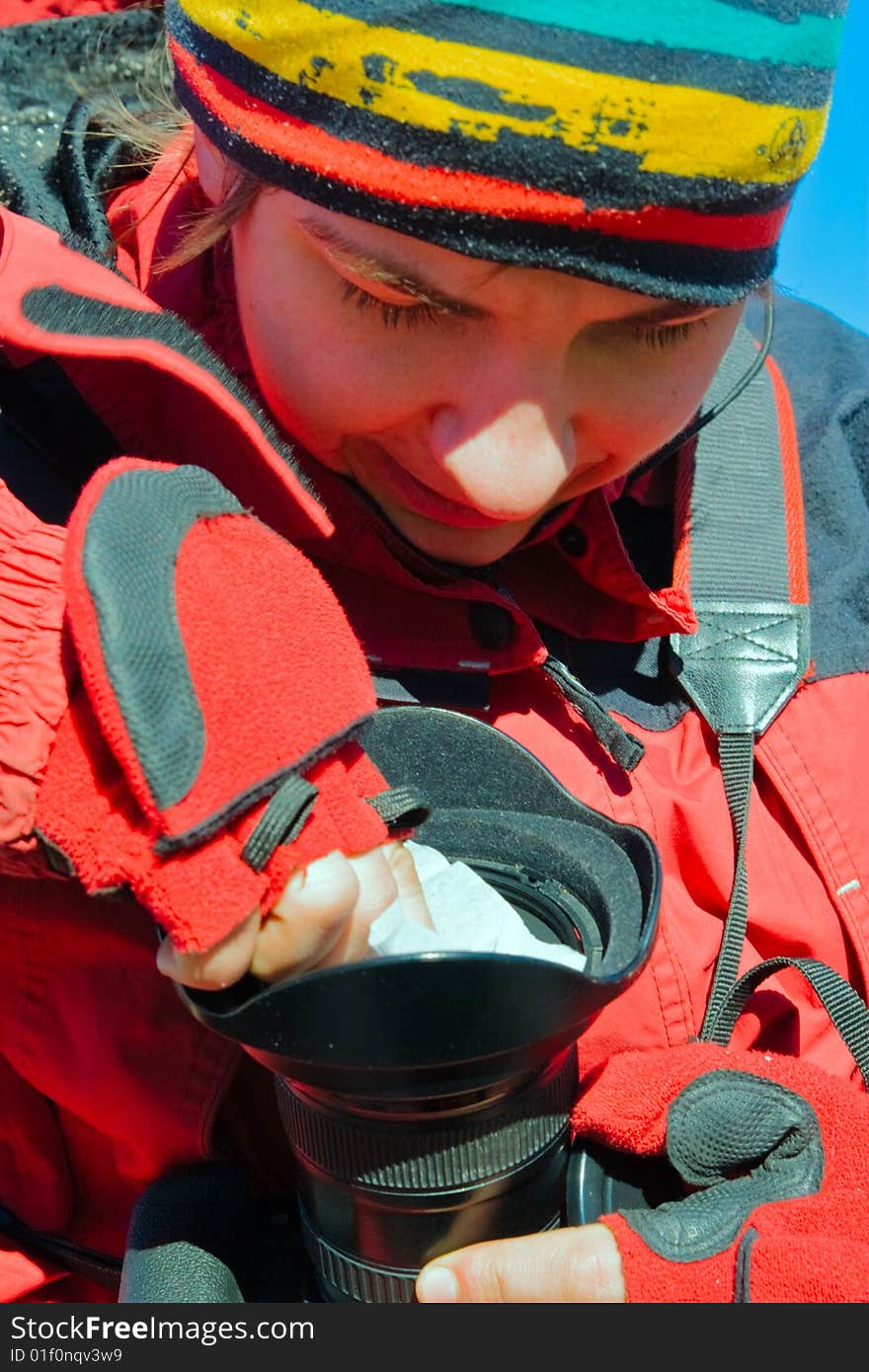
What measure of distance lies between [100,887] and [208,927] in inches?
2.1

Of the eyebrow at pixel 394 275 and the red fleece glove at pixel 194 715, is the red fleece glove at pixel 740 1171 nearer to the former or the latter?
the red fleece glove at pixel 194 715

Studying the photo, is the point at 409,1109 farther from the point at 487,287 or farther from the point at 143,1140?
the point at 487,287

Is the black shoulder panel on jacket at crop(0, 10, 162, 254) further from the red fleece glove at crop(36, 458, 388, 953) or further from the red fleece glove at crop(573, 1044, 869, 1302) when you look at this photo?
the red fleece glove at crop(573, 1044, 869, 1302)

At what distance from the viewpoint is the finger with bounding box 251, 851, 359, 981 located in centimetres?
59

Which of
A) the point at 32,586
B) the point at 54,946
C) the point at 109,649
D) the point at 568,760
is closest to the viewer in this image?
the point at 109,649

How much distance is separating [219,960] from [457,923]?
17 centimetres

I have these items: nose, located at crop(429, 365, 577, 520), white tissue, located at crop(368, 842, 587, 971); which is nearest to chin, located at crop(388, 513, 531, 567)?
nose, located at crop(429, 365, 577, 520)

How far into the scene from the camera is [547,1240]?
0.67 meters

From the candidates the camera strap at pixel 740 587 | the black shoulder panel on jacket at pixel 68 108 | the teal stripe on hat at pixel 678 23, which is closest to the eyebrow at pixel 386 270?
the teal stripe on hat at pixel 678 23

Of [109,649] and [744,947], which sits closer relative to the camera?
[109,649]

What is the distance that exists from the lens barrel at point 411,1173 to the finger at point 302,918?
81mm

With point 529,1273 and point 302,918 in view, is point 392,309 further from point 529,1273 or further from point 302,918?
point 529,1273

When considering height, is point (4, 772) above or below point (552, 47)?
below

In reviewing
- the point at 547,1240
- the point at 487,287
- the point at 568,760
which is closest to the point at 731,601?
the point at 568,760
